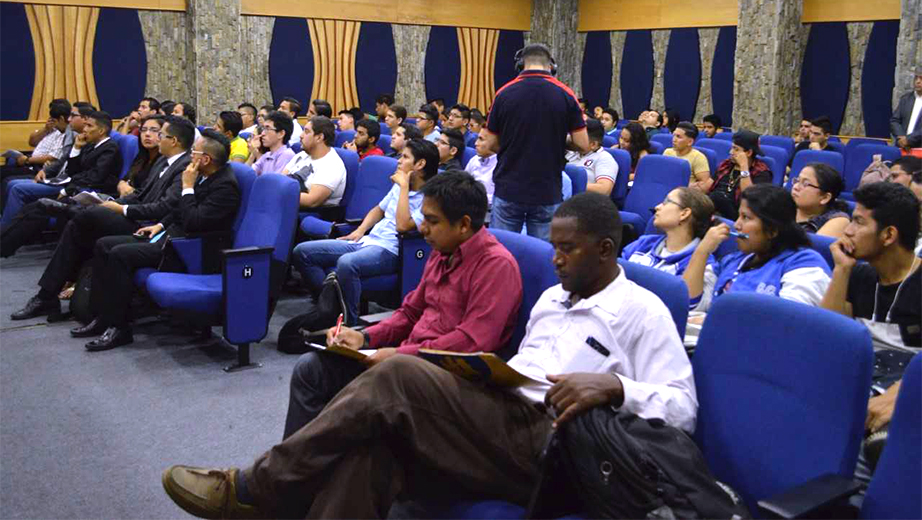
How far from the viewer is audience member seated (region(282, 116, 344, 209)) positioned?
18.7ft

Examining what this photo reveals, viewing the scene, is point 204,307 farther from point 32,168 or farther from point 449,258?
point 32,168

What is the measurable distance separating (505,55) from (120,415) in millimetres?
10955

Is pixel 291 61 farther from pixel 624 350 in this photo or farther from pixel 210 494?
pixel 624 350

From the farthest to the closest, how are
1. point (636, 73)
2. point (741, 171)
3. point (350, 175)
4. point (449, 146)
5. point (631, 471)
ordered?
point (636, 73)
point (449, 146)
point (741, 171)
point (350, 175)
point (631, 471)

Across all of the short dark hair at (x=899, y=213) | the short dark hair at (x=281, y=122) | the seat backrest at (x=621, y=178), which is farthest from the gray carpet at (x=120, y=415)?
the seat backrest at (x=621, y=178)

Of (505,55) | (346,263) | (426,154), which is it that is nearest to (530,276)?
(346,263)

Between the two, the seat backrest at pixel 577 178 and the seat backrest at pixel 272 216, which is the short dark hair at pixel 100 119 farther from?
A: the seat backrest at pixel 577 178

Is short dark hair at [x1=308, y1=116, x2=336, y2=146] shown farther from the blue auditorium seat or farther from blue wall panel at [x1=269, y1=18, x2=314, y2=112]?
blue wall panel at [x1=269, y1=18, x2=314, y2=112]

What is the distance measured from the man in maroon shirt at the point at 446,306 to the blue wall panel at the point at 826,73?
29.3ft

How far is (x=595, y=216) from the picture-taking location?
2.40m

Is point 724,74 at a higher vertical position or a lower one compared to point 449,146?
higher

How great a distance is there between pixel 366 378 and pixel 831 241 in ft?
6.13

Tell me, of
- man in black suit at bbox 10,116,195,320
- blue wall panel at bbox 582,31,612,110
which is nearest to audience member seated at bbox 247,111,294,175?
man in black suit at bbox 10,116,195,320

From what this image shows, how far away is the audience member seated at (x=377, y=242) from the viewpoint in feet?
15.4
